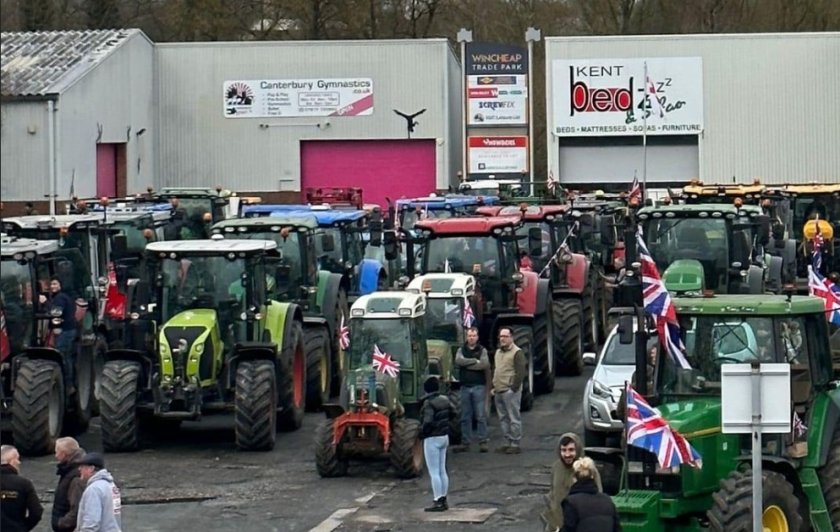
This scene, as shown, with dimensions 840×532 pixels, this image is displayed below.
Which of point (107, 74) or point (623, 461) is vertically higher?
point (107, 74)

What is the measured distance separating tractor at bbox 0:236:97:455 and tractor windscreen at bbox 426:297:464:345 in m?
4.42

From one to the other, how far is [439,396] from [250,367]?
3.21 meters

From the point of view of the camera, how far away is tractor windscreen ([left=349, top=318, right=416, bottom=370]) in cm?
1908

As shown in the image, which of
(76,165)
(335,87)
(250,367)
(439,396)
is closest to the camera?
(439,396)

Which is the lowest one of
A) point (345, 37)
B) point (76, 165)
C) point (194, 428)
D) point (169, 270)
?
point (194, 428)

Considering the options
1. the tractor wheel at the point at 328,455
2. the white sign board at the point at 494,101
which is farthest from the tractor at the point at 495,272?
the white sign board at the point at 494,101

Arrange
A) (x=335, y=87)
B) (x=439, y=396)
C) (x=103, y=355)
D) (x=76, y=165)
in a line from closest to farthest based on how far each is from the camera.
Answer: (x=439, y=396)
(x=103, y=355)
(x=76, y=165)
(x=335, y=87)

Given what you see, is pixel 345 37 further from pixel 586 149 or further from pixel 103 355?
pixel 103 355

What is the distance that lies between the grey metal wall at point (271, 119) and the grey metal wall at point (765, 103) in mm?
3400

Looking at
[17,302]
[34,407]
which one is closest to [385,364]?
[34,407]

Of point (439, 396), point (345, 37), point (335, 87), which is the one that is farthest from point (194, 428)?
point (345, 37)

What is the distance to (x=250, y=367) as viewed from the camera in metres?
19.7

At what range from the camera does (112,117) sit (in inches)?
1793

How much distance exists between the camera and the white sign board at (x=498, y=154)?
4772cm
